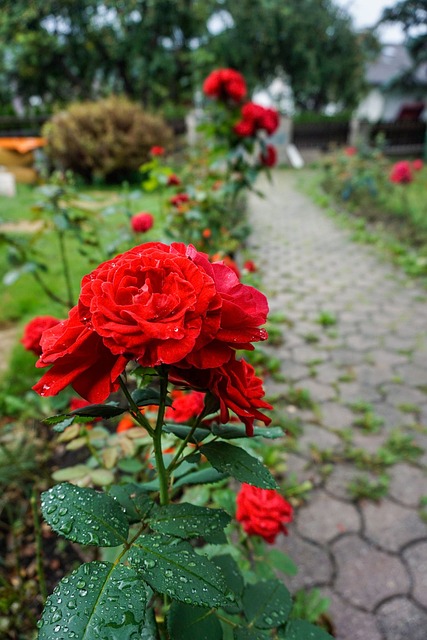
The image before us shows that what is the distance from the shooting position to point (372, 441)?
2.23 meters

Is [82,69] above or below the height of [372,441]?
→ above

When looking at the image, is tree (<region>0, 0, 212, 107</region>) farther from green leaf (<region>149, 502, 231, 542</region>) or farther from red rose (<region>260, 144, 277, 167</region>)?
green leaf (<region>149, 502, 231, 542</region>)

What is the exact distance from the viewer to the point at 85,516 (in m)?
0.54

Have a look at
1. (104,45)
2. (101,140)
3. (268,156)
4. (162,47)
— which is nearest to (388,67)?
(162,47)

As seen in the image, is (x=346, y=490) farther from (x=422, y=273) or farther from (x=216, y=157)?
(x=422, y=273)

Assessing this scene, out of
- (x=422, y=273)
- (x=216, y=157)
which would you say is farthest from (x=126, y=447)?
A: (x=422, y=273)

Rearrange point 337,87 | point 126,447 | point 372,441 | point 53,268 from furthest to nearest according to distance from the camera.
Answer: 1. point 337,87
2. point 53,268
3. point 372,441
4. point 126,447

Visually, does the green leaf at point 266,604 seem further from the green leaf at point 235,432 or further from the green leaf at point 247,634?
the green leaf at point 235,432

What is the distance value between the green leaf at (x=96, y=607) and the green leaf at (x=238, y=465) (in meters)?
0.16

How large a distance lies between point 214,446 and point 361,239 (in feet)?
18.7

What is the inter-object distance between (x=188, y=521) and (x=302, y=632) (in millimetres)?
304

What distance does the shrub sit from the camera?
8.80 meters

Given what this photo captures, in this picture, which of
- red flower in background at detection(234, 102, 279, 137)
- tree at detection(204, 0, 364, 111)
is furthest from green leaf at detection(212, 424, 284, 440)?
tree at detection(204, 0, 364, 111)

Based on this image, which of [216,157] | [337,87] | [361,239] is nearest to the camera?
[216,157]
